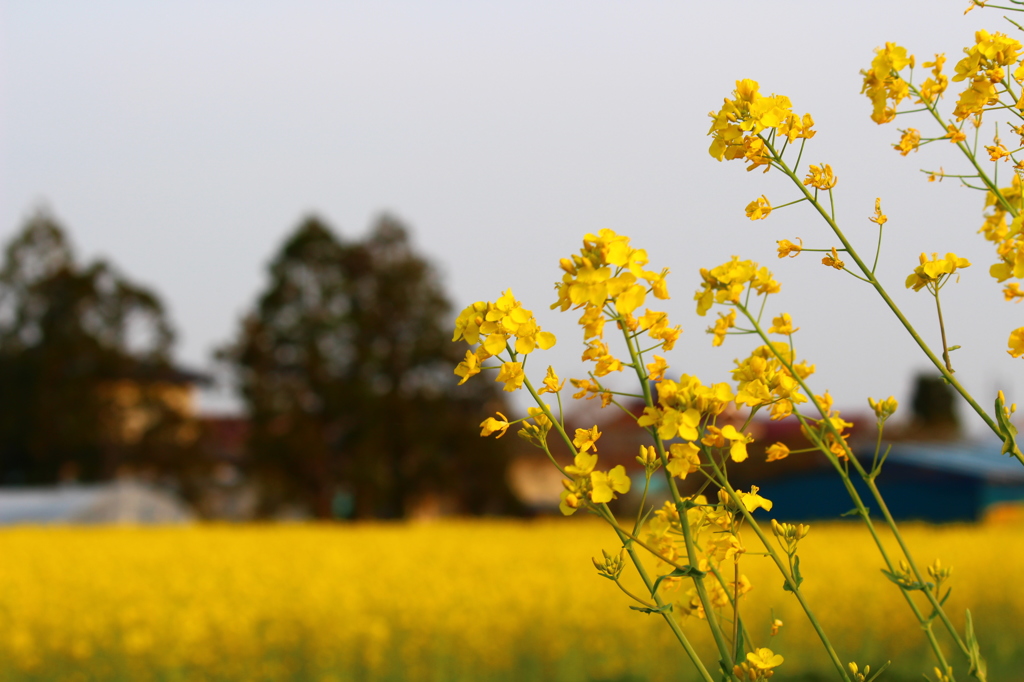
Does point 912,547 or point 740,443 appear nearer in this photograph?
point 740,443

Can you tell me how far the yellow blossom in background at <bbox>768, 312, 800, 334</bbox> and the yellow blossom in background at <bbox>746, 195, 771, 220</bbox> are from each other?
0.15 metres

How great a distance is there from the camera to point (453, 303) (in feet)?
70.1

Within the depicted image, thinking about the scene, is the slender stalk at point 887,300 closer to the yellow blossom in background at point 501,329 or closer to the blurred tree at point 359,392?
the yellow blossom in background at point 501,329

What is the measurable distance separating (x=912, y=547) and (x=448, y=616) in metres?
5.34

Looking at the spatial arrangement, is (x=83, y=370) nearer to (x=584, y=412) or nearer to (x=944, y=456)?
(x=584, y=412)

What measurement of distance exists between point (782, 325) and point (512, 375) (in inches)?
16.5

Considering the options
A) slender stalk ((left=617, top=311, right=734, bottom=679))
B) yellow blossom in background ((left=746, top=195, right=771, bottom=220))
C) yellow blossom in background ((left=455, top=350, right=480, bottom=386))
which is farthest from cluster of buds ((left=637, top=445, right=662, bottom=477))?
yellow blossom in background ((left=746, top=195, right=771, bottom=220))

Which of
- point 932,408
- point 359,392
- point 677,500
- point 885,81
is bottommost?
point 677,500

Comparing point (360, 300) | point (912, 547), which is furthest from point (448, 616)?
point (360, 300)

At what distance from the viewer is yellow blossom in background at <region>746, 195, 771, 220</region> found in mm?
1210

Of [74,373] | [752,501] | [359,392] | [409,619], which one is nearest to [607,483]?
[752,501]

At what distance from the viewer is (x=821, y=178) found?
124cm

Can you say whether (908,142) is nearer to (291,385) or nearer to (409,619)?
(409,619)

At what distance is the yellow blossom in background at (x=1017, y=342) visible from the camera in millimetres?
1190
